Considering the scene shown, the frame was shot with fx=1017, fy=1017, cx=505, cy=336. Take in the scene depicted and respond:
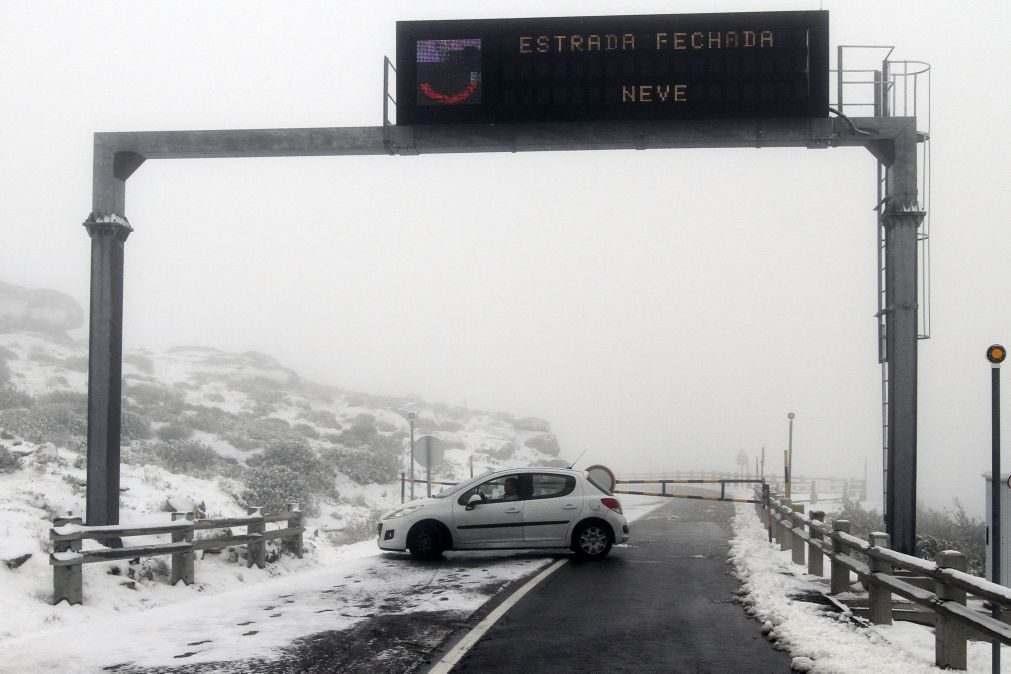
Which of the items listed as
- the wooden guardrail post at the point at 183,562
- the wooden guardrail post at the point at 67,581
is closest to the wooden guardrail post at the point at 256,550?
the wooden guardrail post at the point at 183,562

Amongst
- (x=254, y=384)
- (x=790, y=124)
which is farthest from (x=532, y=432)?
(x=790, y=124)

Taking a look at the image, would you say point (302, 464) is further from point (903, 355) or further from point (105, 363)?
point (903, 355)

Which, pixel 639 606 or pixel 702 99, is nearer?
pixel 639 606

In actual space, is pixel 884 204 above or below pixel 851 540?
above

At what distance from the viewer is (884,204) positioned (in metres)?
15.0

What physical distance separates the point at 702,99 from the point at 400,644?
9.22 m

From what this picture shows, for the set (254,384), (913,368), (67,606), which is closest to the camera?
(67,606)

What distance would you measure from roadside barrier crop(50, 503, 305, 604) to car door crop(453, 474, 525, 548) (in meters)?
2.68

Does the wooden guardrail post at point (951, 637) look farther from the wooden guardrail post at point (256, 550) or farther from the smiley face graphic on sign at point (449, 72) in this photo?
the wooden guardrail post at point (256, 550)

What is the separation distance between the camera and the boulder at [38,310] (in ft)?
262

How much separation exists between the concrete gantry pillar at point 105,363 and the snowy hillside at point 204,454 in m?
0.86

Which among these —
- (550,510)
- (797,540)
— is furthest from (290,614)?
(797,540)

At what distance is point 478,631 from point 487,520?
6.81m

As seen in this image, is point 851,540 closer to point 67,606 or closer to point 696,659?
point 696,659
